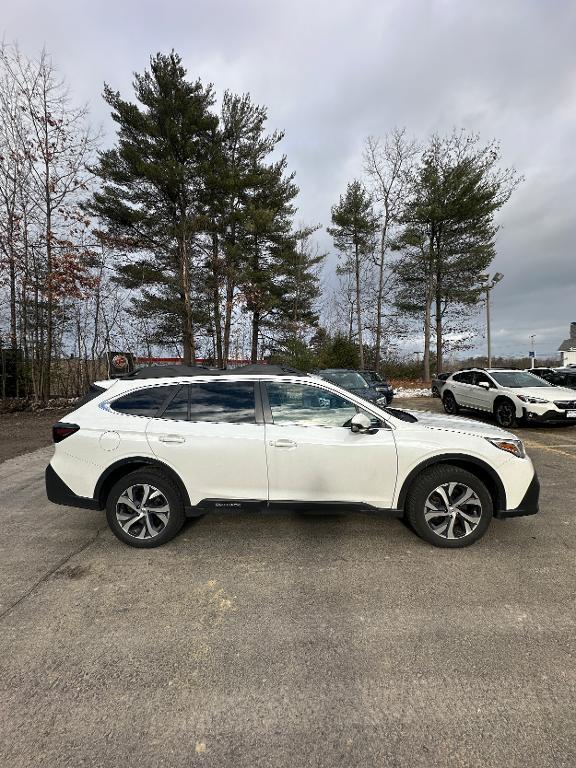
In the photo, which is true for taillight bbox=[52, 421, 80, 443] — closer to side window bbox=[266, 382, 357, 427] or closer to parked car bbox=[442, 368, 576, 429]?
side window bbox=[266, 382, 357, 427]

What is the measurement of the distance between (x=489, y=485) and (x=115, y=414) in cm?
355

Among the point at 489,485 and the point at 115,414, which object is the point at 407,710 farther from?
the point at 115,414

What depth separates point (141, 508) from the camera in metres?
3.34

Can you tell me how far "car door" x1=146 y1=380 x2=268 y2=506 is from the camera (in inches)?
128

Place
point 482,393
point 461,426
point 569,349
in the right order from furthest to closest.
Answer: point 569,349
point 482,393
point 461,426

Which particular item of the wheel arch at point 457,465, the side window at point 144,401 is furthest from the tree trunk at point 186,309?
the wheel arch at point 457,465

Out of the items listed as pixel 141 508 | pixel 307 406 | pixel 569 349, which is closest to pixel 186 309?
pixel 141 508

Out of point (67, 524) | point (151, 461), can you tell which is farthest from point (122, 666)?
point (67, 524)

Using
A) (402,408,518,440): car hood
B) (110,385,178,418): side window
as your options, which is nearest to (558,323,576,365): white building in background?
(402,408,518,440): car hood

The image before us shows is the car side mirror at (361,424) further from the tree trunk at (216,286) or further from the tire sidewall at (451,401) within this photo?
the tree trunk at (216,286)

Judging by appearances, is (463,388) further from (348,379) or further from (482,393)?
(348,379)

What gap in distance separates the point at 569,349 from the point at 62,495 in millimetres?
74669

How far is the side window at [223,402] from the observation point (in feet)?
11.1

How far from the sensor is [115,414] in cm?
343
